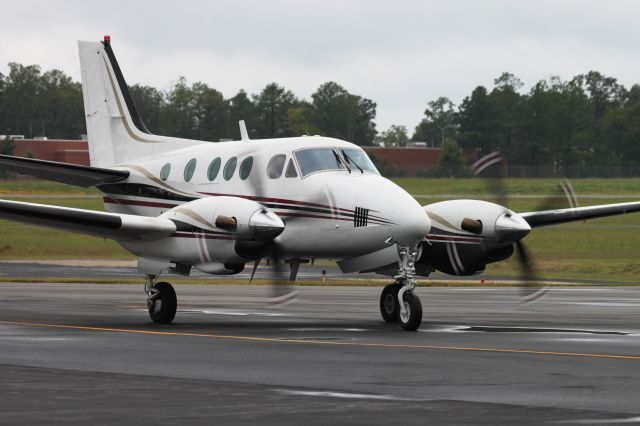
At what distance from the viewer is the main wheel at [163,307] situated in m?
24.5

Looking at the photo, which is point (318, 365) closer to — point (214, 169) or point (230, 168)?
point (230, 168)

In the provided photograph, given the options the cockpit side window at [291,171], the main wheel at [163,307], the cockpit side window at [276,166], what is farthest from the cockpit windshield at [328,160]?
Answer: the main wheel at [163,307]

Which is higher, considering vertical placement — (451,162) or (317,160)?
(451,162)

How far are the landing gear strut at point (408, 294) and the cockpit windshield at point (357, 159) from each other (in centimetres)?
218

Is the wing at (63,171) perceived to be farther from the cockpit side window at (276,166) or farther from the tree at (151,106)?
the tree at (151,106)

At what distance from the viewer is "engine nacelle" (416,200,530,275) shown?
2369cm

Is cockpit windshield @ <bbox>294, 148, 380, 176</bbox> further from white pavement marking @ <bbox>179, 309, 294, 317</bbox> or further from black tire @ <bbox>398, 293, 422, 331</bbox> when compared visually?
white pavement marking @ <bbox>179, 309, 294, 317</bbox>

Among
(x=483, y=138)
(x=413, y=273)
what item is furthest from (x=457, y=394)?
(x=483, y=138)

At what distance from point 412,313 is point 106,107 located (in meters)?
11.2

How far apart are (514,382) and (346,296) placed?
19.6 m

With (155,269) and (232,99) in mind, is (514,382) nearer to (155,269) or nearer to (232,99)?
(155,269)

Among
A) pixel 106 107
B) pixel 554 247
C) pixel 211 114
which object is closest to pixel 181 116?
pixel 211 114

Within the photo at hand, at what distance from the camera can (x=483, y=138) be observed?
128 meters

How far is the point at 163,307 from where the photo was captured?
24484 mm
